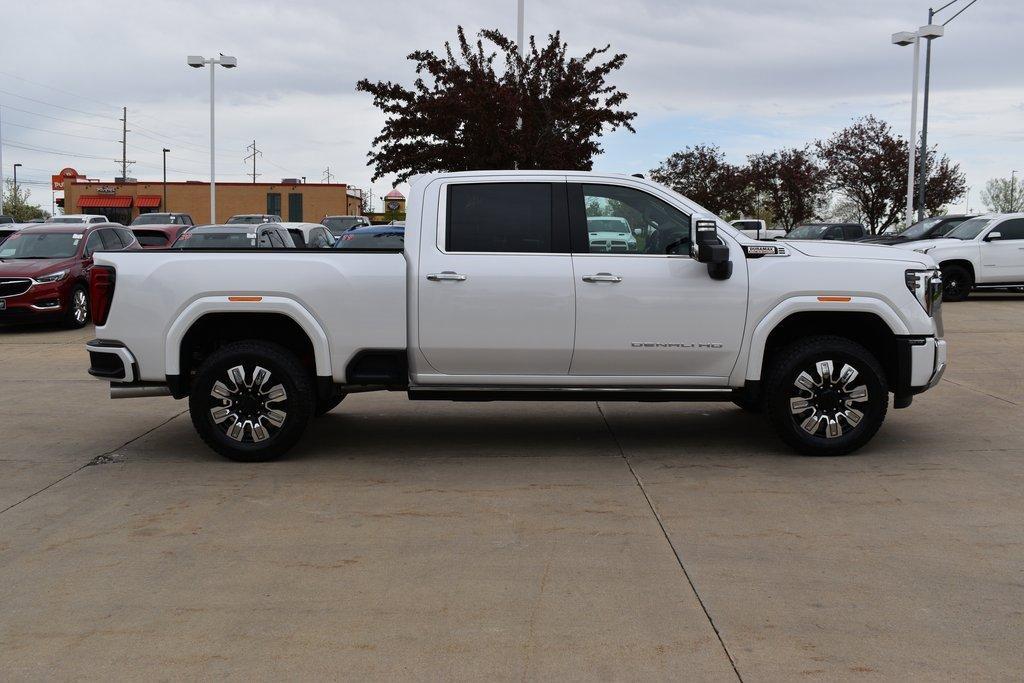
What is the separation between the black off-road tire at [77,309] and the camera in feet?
54.3

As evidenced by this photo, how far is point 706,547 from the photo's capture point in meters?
5.32

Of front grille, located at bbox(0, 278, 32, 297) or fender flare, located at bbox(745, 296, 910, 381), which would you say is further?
front grille, located at bbox(0, 278, 32, 297)

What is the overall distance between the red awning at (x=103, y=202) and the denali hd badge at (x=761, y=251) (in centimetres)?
7561

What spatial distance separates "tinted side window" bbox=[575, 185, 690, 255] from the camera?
7254mm

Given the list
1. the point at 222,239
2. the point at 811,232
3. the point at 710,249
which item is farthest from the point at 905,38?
the point at 710,249

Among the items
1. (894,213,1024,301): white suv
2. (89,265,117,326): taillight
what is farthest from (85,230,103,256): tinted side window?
(894,213,1024,301): white suv

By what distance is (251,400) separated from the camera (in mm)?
7195

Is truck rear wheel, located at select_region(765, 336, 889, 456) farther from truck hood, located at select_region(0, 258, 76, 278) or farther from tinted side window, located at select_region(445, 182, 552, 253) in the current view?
truck hood, located at select_region(0, 258, 76, 278)

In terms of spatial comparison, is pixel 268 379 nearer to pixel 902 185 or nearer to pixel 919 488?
pixel 919 488

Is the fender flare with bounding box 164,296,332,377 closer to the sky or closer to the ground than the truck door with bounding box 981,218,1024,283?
closer to the ground

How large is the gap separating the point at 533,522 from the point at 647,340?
6.17 ft

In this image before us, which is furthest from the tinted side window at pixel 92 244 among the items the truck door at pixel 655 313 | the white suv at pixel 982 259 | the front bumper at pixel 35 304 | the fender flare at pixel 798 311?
the white suv at pixel 982 259

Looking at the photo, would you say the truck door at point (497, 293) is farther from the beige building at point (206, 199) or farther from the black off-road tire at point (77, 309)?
the beige building at point (206, 199)

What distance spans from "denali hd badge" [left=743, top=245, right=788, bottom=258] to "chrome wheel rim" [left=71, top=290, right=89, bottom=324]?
499 inches
